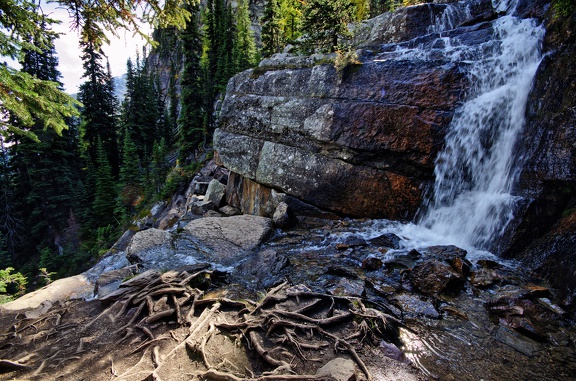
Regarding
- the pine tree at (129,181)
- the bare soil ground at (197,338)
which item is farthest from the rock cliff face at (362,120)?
the pine tree at (129,181)

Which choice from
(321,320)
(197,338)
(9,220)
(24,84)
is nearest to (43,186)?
(9,220)

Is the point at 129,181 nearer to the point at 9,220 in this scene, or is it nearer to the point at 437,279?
the point at 9,220

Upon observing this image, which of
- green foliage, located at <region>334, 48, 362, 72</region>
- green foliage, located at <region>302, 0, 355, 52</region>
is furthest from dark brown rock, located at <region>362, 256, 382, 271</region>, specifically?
green foliage, located at <region>302, 0, 355, 52</region>

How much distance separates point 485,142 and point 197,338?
Result: 1074cm

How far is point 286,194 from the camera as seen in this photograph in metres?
13.7

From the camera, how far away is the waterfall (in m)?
8.85

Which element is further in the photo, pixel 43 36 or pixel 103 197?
pixel 103 197

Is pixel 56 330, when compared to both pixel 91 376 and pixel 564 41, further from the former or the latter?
pixel 564 41

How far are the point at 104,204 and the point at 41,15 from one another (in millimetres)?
37416

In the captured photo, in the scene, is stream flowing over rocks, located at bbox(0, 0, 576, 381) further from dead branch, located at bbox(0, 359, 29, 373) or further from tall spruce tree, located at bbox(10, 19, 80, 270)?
tall spruce tree, located at bbox(10, 19, 80, 270)

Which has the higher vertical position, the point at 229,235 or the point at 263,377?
the point at 263,377

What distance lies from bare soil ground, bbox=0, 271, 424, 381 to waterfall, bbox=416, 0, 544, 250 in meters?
5.85

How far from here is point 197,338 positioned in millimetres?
5031

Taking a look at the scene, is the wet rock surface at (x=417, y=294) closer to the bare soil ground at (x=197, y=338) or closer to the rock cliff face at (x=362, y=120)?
the bare soil ground at (x=197, y=338)
